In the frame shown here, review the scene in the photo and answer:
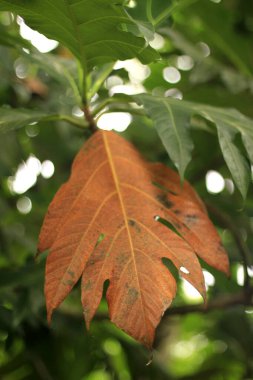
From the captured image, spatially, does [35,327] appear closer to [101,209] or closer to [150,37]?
[101,209]

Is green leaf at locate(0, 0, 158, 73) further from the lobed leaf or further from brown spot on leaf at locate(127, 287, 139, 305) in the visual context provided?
brown spot on leaf at locate(127, 287, 139, 305)

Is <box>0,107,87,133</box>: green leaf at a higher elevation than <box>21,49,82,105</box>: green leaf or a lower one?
lower

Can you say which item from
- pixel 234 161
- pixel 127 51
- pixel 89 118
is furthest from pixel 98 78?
pixel 234 161

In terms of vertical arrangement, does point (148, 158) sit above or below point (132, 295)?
above

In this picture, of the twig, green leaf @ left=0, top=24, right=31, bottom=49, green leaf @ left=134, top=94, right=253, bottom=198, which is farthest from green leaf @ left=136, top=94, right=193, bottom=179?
green leaf @ left=0, top=24, right=31, bottom=49

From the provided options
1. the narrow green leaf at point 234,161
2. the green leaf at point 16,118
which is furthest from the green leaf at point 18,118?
the narrow green leaf at point 234,161

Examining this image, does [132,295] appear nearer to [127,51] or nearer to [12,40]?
[127,51]
